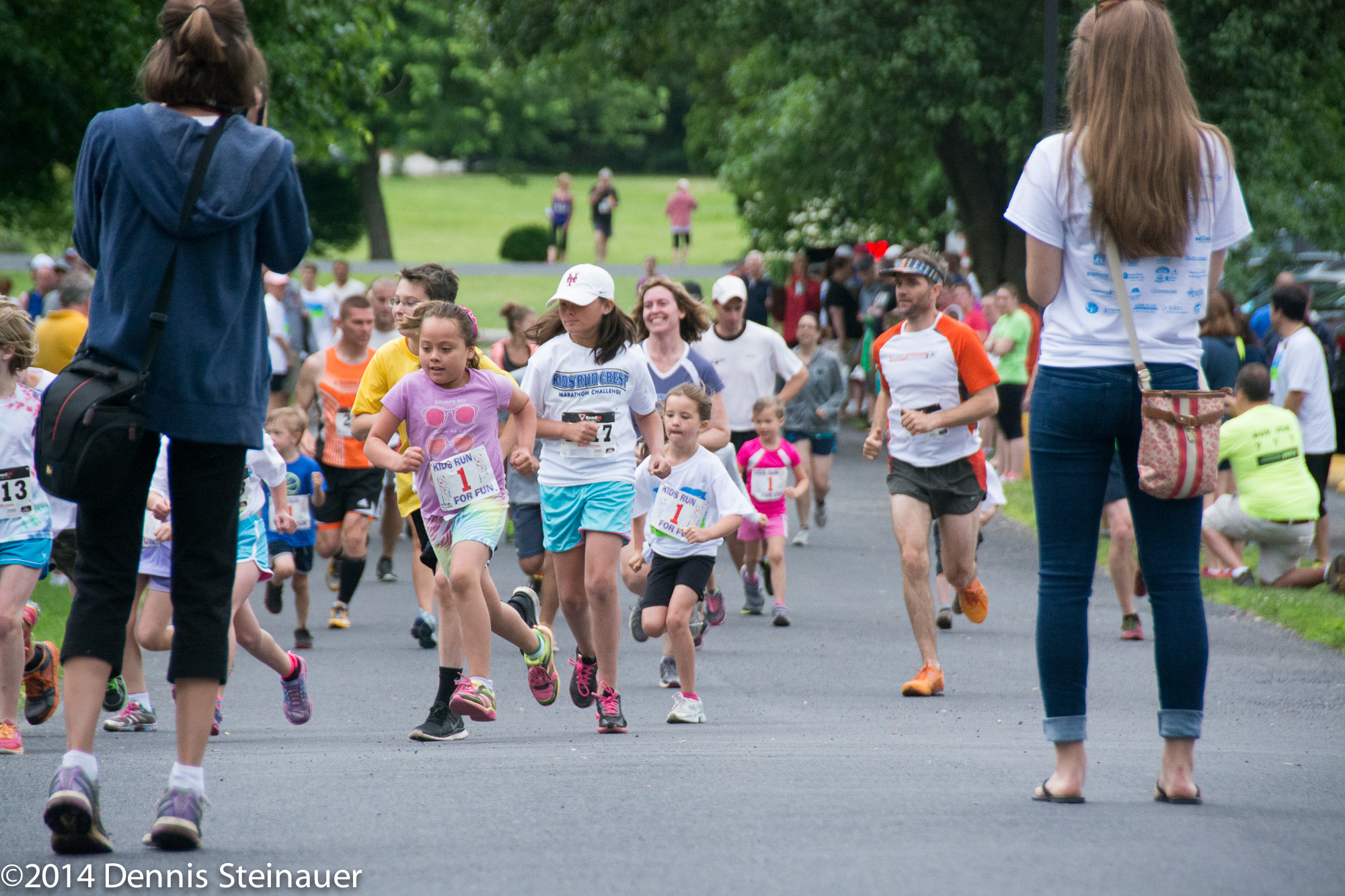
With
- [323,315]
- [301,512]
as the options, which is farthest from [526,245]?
[301,512]

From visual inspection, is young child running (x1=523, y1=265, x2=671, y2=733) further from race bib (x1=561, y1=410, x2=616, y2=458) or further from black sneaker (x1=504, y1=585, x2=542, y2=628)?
black sneaker (x1=504, y1=585, x2=542, y2=628)

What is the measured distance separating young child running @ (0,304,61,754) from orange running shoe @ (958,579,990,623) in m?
4.65

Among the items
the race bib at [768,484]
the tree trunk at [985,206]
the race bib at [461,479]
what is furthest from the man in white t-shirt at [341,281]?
the race bib at [461,479]

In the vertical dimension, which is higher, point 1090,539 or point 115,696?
point 1090,539

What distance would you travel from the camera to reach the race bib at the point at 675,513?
7.35 meters

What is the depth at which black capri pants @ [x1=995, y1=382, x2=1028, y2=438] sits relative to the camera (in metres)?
17.5

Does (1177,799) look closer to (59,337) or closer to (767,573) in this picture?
(767,573)

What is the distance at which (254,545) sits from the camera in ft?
22.9

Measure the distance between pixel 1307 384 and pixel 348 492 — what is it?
23.8ft

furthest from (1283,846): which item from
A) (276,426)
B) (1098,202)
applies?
(276,426)

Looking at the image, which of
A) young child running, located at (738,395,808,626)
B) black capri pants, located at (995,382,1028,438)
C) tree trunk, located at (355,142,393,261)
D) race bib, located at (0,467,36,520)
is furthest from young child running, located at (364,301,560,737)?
Answer: tree trunk, located at (355,142,393,261)

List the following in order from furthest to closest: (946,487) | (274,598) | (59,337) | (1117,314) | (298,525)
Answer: (59,337) → (274,598) → (298,525) → (946,487) → (1117,314)

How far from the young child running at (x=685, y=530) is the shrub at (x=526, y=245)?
39.1 m

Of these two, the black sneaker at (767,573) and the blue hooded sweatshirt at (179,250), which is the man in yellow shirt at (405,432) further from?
the black sneaker at (767,573)
